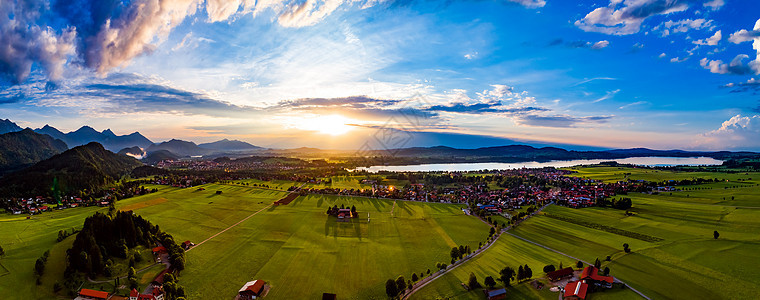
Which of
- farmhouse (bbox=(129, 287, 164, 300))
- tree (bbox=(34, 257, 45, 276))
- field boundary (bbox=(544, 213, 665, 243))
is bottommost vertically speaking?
farmhouse (bbox=(129, 287, 164, 300))

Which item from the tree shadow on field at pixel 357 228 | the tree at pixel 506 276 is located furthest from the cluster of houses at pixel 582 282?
the tree shadow on field at pixel 357 228

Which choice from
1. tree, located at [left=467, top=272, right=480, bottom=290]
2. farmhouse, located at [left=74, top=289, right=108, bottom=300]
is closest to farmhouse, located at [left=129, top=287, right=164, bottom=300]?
farmhouse, located at [left=74, top=289, right=108, bottom=300]

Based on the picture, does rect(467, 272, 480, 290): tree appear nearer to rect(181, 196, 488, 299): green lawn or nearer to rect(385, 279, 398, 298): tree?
rect(181, 196, 488, 299): green lawn

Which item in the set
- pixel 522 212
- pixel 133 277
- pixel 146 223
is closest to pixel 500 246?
pixel 522 212

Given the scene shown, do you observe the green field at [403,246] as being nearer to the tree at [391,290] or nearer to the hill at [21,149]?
the tree at [391,290]

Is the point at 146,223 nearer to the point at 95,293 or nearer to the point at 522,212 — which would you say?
the point at 95,293

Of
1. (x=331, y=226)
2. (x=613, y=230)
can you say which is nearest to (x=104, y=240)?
(x=331, y=226)
